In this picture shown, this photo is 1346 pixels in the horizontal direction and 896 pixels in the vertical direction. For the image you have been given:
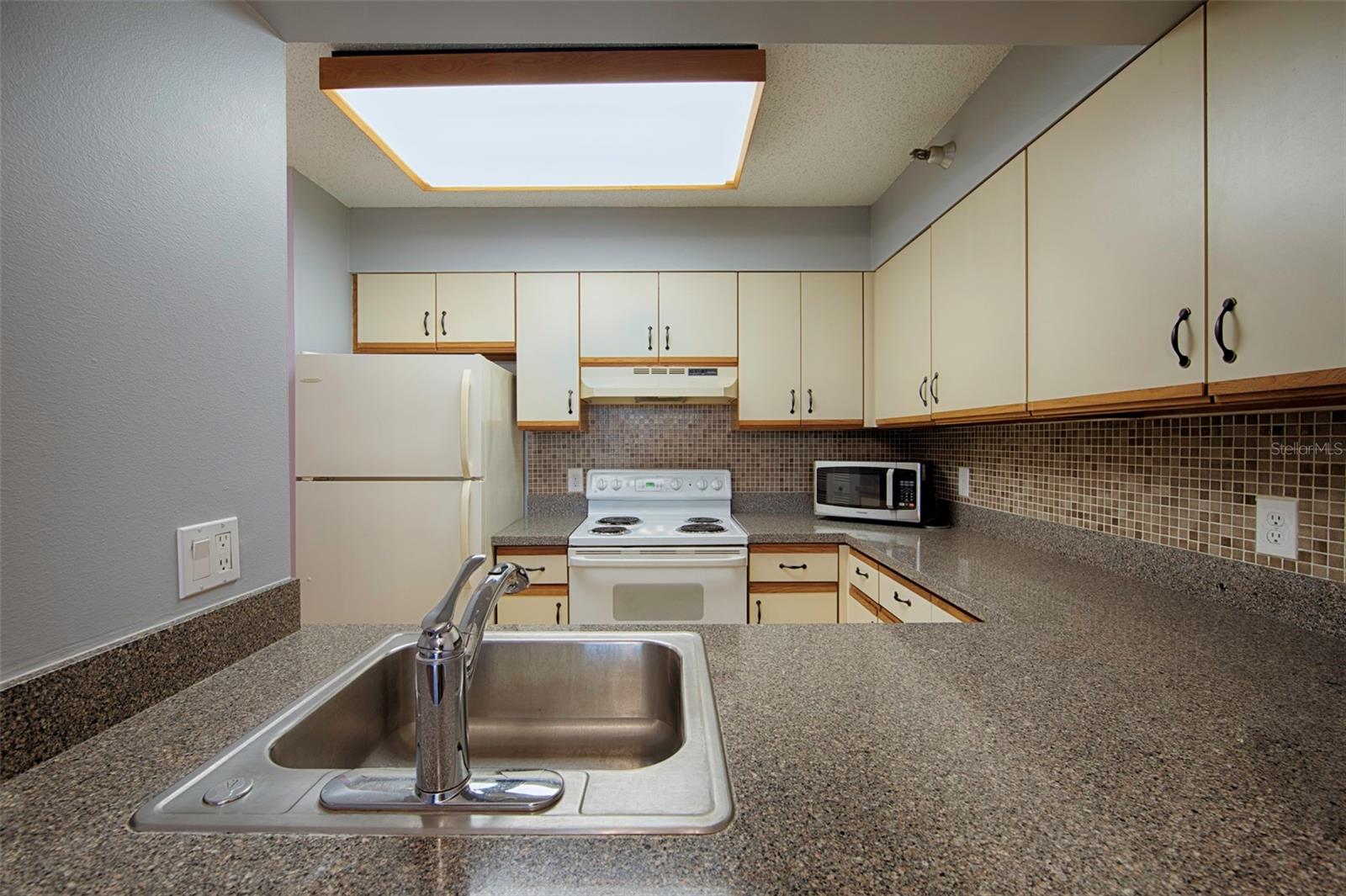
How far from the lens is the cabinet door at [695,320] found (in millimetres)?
2645

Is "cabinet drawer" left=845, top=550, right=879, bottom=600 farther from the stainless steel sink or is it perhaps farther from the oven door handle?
the stainless steel sink

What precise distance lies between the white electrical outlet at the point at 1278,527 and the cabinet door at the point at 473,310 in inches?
104

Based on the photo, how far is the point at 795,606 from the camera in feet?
7.65

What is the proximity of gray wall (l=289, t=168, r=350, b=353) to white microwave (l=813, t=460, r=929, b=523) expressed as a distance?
2426mm

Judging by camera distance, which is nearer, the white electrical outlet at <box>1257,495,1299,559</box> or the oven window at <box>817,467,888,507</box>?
the white electrical outlet at <box>1257,495,1299,559</box>

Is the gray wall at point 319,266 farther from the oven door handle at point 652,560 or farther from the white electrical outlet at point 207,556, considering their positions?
the white electrical outlet at point 207,556

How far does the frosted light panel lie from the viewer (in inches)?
60.4

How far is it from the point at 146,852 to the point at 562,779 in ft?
1.22

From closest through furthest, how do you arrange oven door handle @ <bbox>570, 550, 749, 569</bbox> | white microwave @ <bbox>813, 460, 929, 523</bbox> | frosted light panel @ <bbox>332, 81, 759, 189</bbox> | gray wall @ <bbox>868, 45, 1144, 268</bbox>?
1. gray wall @ <bbox>868, 45, 1144, 268</bbox>
2. frosted light panel @ <bbox>332, 81, 759, 189</bbox>
3. oven door handle @ <bbox>570, 550, 749, 569</bbox>
4. white microwave @ <bbox>813, 460, 929, 523</bbox>

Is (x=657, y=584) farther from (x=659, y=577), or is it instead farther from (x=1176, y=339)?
(x=1176, y=339)

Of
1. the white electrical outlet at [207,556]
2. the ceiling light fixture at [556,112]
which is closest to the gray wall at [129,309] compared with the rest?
the white electrical outlet at [207,556]

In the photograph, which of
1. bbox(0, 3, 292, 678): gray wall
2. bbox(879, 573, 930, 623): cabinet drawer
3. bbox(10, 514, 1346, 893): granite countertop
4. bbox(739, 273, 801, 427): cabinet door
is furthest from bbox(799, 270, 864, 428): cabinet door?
bbox(0, 3, 292, 678): gray wall

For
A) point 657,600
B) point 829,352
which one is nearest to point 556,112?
point 829,352

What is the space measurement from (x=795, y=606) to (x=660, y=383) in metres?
1.21
